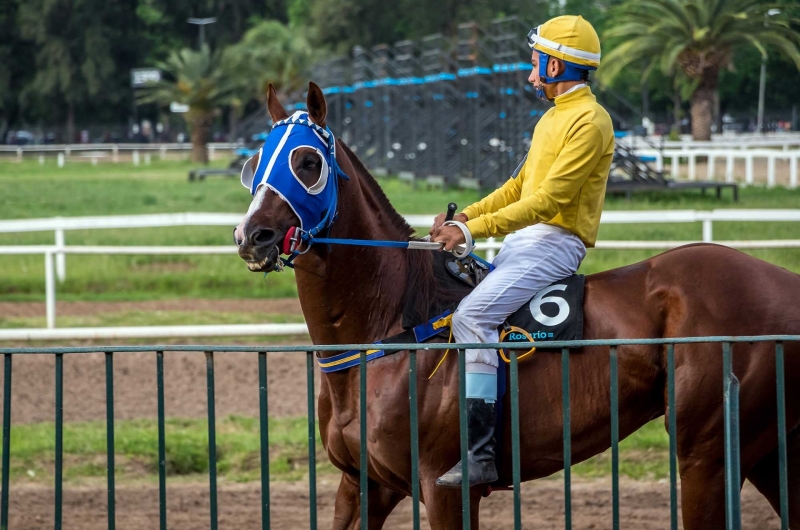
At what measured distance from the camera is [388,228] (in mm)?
4332

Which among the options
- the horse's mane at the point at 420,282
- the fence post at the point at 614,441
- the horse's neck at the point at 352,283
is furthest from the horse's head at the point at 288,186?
the fence post at the point at 614,441

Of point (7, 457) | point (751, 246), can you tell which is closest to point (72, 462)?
point (7, 457)

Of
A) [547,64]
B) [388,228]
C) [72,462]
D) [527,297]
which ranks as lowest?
[72,462]

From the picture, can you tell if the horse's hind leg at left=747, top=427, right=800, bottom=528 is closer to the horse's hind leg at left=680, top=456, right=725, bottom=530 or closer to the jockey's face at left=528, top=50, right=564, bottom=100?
the horse's hind leg at left=680, top=456, right=725, bottom=530

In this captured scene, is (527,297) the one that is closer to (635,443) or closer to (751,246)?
(635,443)

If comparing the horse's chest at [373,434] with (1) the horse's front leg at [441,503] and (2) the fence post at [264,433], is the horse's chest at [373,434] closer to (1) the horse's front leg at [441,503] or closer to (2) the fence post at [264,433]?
(1) the horse's front leg at [441,503]

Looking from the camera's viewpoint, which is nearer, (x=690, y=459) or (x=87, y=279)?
(x=690, y=459)

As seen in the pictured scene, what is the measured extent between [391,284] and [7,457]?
5.30 ft

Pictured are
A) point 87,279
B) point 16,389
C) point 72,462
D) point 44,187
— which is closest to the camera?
point 72,462

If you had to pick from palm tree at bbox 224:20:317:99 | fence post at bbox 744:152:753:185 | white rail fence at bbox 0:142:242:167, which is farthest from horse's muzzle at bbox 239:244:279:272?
white rail fence at bbox 0:142:242:167

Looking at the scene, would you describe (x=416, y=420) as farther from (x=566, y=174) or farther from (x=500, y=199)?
(x=500, y=199)

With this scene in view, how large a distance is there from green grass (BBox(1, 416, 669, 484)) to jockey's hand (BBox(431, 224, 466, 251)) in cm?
329

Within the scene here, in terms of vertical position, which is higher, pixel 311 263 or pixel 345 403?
pixel 311 263

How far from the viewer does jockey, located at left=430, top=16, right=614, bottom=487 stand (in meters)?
3.99
